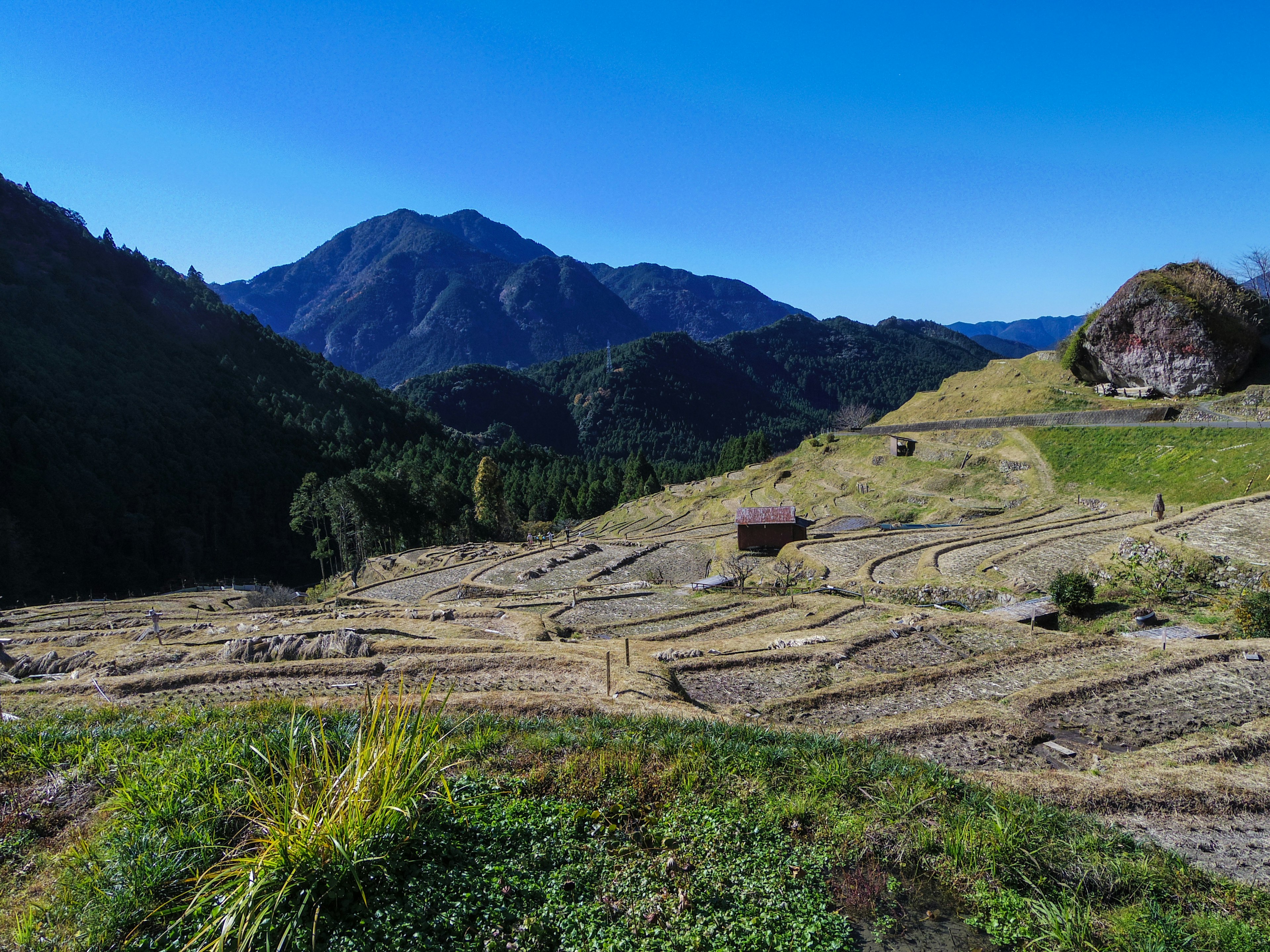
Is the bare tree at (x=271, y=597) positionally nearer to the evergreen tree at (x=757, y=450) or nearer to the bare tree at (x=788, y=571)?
the bare tree at (x=788, y=571)

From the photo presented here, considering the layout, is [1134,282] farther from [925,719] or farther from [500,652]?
[500,652]

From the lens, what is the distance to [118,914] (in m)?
5.21

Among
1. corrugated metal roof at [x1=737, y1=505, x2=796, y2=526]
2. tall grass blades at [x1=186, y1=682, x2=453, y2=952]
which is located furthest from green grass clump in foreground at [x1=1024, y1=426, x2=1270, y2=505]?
tall grass blades at [x1=186, y1=682, x2=453, y2=952]

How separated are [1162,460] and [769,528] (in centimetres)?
3096

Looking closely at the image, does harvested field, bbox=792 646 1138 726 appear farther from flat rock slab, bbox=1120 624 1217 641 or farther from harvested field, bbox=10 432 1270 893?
flat rock slab, bbox=1120 624 1217 641

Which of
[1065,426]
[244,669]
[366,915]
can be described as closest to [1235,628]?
[366,915]

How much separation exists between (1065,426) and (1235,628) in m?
47.7

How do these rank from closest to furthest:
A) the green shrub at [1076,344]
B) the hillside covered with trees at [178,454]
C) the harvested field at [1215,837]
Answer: the harvested field at [1215,837] → the green shrub at [1076,344] → the hillside covered with trees at [178,454]

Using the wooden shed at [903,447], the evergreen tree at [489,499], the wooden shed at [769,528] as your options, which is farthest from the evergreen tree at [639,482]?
the wooden shed at [769,528]

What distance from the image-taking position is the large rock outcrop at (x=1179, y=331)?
55281mm

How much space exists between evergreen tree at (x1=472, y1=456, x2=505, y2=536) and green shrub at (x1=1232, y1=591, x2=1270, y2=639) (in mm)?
77097

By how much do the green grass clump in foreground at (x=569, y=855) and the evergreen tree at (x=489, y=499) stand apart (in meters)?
80.5

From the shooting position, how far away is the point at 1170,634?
2055cm

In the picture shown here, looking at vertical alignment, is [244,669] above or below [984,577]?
above
